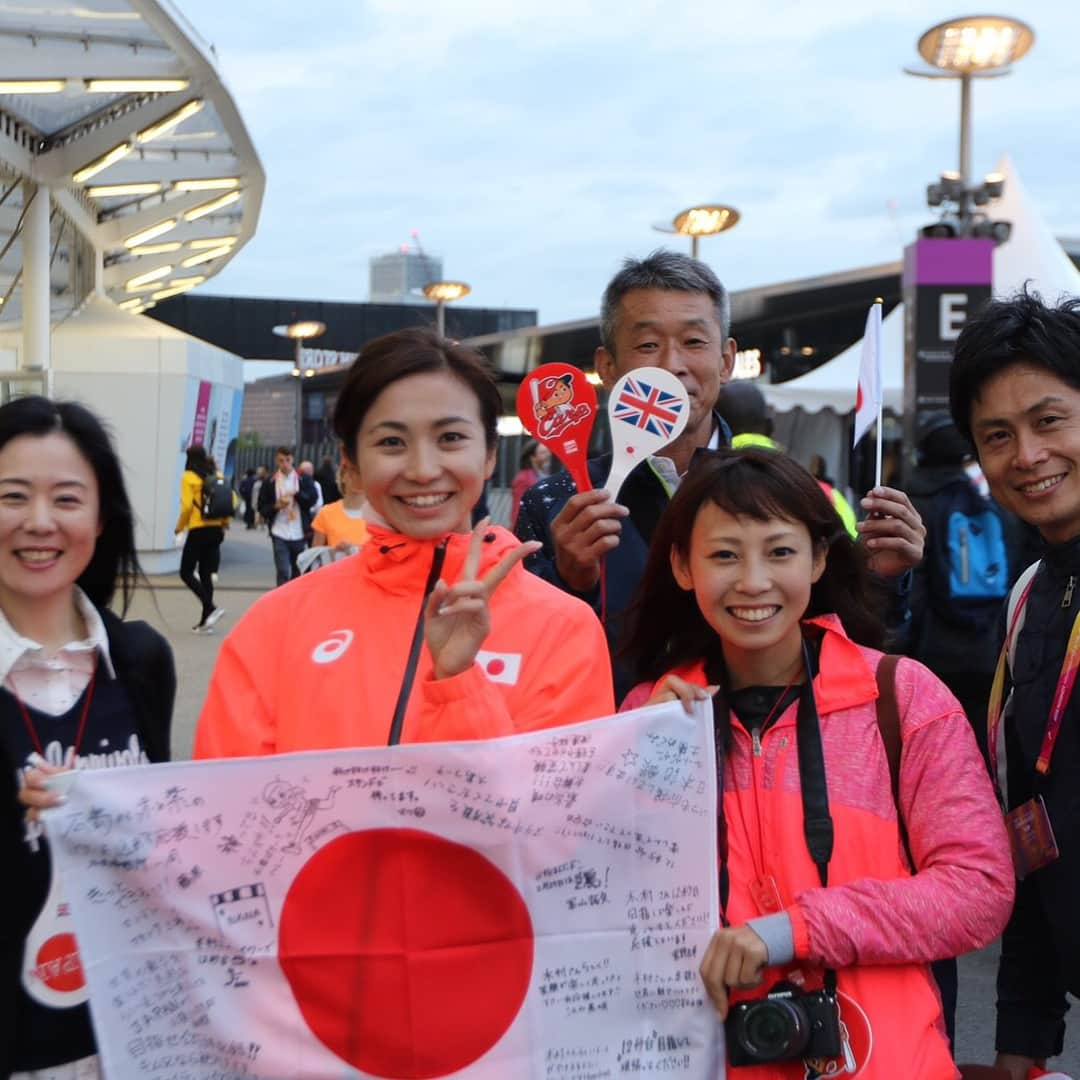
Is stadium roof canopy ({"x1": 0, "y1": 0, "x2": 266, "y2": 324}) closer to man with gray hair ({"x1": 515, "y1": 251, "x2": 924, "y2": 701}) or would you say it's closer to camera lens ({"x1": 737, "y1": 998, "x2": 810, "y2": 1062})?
man with gray hair ({"x1": 515, "y1": 251, "x2": 924, "y2": 701})

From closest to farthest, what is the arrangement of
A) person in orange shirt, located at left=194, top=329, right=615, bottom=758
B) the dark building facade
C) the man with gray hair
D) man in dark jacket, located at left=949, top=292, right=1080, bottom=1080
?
person in orange shirt, located at left=194, top=329, right=615, bottom=758 → man in dark jacket, located at left=949, top=292, right=1080, bottom=1080 → the man with gray hair → the dark building facade

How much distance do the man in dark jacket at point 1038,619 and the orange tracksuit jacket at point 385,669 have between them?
0.77m

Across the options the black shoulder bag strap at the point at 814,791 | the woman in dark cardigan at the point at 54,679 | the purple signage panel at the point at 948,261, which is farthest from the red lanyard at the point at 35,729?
the purple signage panel at the point at 948,261

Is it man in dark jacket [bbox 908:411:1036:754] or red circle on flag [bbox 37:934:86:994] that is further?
man in dark jacket [bbox 908:411:1036:754]

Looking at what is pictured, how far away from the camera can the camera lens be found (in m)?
1.69

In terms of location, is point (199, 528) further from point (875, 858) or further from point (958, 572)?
point (875, 858)

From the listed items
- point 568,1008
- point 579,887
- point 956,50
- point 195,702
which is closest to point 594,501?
point 579,887

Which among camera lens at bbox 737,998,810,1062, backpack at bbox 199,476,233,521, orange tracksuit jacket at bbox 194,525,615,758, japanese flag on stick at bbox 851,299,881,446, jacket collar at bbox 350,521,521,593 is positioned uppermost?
backpack at bbox 199,476,233,521

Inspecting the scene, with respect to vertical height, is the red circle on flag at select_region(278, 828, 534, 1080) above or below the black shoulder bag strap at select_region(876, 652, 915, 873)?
below

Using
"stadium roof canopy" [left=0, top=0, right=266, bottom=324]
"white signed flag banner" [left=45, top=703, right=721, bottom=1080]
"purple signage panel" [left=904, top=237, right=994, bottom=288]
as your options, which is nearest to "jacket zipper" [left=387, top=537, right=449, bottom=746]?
"white signed flag banner" [left=45, top=703, right=721, bottom=1080]

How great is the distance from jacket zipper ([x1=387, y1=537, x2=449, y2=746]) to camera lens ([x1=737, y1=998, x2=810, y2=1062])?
647 millimetres

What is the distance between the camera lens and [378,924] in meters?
1.75

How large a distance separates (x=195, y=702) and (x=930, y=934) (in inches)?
284

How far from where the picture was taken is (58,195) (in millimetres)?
17453
